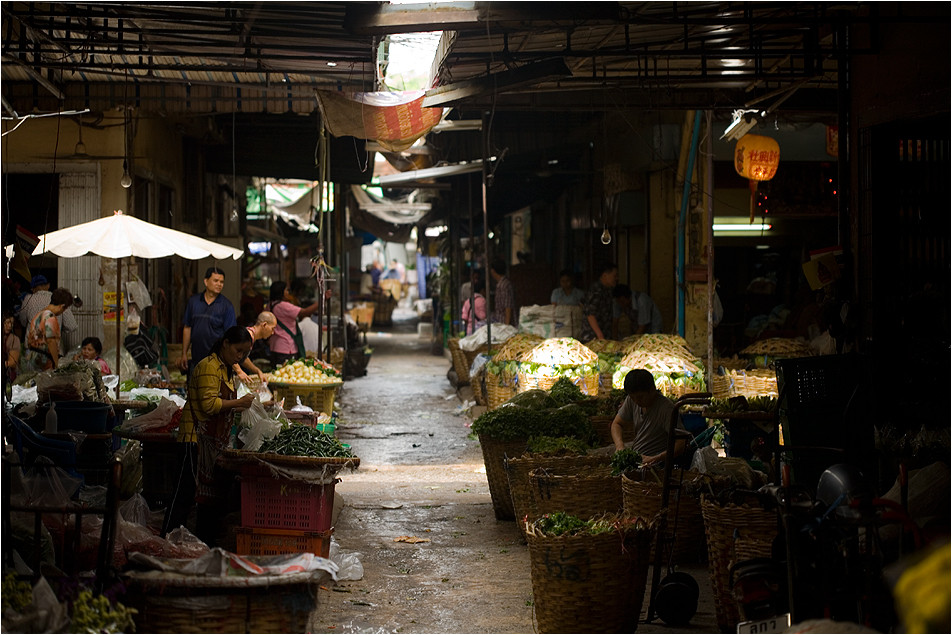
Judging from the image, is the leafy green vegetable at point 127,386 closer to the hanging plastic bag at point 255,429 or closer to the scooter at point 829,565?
the hanging plastic bag at point 255,429

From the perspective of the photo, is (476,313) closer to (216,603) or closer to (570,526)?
(570,526)

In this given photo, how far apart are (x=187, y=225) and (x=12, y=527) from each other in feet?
41.0

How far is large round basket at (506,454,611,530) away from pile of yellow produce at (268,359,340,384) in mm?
5182

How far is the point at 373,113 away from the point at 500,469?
348 cm

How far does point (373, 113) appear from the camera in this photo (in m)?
9.16

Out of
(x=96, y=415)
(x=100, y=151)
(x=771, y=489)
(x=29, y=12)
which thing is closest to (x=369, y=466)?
(x=96, y=415)

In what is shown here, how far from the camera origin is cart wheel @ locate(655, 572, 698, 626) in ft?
19.3

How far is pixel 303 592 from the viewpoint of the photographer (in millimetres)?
5148

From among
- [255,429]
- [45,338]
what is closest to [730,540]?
[255,429]

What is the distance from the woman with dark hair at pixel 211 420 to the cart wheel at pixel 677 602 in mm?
3310

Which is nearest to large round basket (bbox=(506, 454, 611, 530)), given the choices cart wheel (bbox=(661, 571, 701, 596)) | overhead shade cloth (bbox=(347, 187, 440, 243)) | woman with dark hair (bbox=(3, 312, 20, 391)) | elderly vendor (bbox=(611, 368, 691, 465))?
elderly vendor (bbox=(611, 368, 691, 465))

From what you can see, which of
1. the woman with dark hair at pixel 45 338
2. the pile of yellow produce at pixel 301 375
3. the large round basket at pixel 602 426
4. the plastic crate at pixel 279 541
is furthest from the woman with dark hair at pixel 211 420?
the pile of yellow produce at pixel 301 375

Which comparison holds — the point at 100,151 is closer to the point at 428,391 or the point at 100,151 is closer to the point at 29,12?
the point at 29,12

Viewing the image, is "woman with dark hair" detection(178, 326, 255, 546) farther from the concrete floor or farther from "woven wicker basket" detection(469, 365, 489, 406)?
"woven wicker basket" detection(469, 365, 489, 406)
